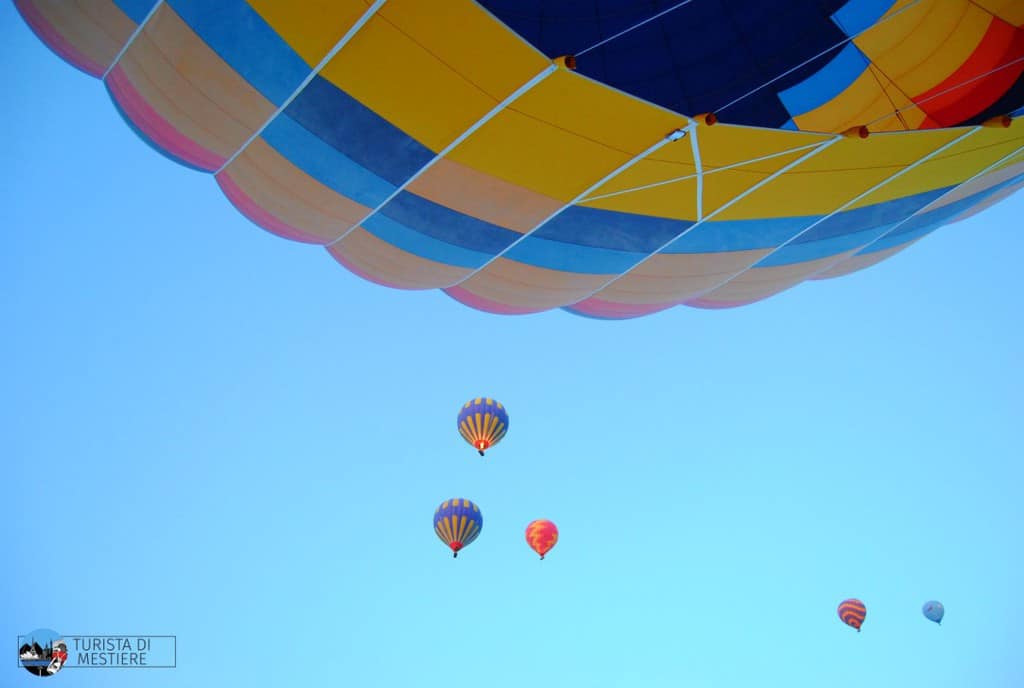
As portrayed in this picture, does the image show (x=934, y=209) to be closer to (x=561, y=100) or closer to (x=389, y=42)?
(x=561, y=100)

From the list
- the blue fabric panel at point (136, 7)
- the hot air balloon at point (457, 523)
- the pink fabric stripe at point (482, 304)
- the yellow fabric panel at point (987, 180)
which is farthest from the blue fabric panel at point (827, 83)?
the hot air balloon at point (457, 523)

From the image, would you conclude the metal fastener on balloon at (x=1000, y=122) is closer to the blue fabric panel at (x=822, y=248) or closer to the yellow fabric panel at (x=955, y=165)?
the yellow fabric panel at (x=955, y=165)

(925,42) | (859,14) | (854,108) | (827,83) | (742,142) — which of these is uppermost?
(859,14)

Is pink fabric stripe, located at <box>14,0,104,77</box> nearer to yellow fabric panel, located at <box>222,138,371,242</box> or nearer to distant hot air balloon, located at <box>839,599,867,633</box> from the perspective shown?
yellow fabric panel, located at <box>222,138,371,242</box>

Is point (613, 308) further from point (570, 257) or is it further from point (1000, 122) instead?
point (1000, 122)

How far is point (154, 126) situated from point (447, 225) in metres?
2.01

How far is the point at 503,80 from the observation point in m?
4.68

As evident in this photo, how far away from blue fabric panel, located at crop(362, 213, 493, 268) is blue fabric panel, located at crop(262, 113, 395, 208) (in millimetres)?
296

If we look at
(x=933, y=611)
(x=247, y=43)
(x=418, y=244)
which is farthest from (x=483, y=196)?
(x=933, y=611)

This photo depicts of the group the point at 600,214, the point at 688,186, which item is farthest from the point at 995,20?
the point at 600,214

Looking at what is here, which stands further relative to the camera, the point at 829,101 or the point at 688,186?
the point at 829,101

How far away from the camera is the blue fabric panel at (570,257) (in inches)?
249

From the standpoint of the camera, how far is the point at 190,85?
5.05 m

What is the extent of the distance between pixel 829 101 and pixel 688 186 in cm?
216
